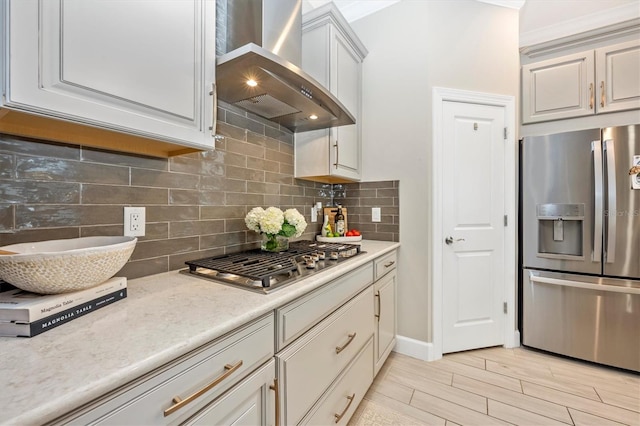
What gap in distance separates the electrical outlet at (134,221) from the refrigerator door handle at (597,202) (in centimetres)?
289

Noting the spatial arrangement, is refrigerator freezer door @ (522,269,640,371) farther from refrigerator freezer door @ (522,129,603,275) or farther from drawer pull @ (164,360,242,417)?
drawer pull @ (164,360,242,417)

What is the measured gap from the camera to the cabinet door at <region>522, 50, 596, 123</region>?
2.24m

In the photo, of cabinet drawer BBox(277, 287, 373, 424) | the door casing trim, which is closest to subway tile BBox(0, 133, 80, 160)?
cabinet drawer BBox(277, 287, 373, 424)

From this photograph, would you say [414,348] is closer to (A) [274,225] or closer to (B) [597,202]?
(A) [274,225]

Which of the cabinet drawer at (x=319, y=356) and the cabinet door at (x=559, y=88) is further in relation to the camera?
the cabinet door at (x=559, y=88)

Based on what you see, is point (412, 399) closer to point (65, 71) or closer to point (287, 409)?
point (287, 409)

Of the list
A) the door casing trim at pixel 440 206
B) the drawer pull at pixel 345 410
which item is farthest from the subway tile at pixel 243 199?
the door casing trim at pixel 440 206

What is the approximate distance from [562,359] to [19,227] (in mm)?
3323

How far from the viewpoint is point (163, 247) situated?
1.20 metres

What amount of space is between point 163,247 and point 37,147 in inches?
21.2

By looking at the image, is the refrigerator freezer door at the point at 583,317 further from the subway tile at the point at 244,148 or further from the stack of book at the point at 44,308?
the stack of book at the point at 44,308

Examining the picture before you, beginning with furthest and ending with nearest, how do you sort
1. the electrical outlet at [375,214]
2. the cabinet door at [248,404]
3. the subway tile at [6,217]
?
the electrical outlet at [375,214] → the subway tile at [6,217] → the cabinet door at [248,404]

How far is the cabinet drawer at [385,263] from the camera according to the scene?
176 centimetres

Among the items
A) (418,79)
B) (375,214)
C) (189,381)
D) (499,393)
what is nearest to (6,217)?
(189,381)
